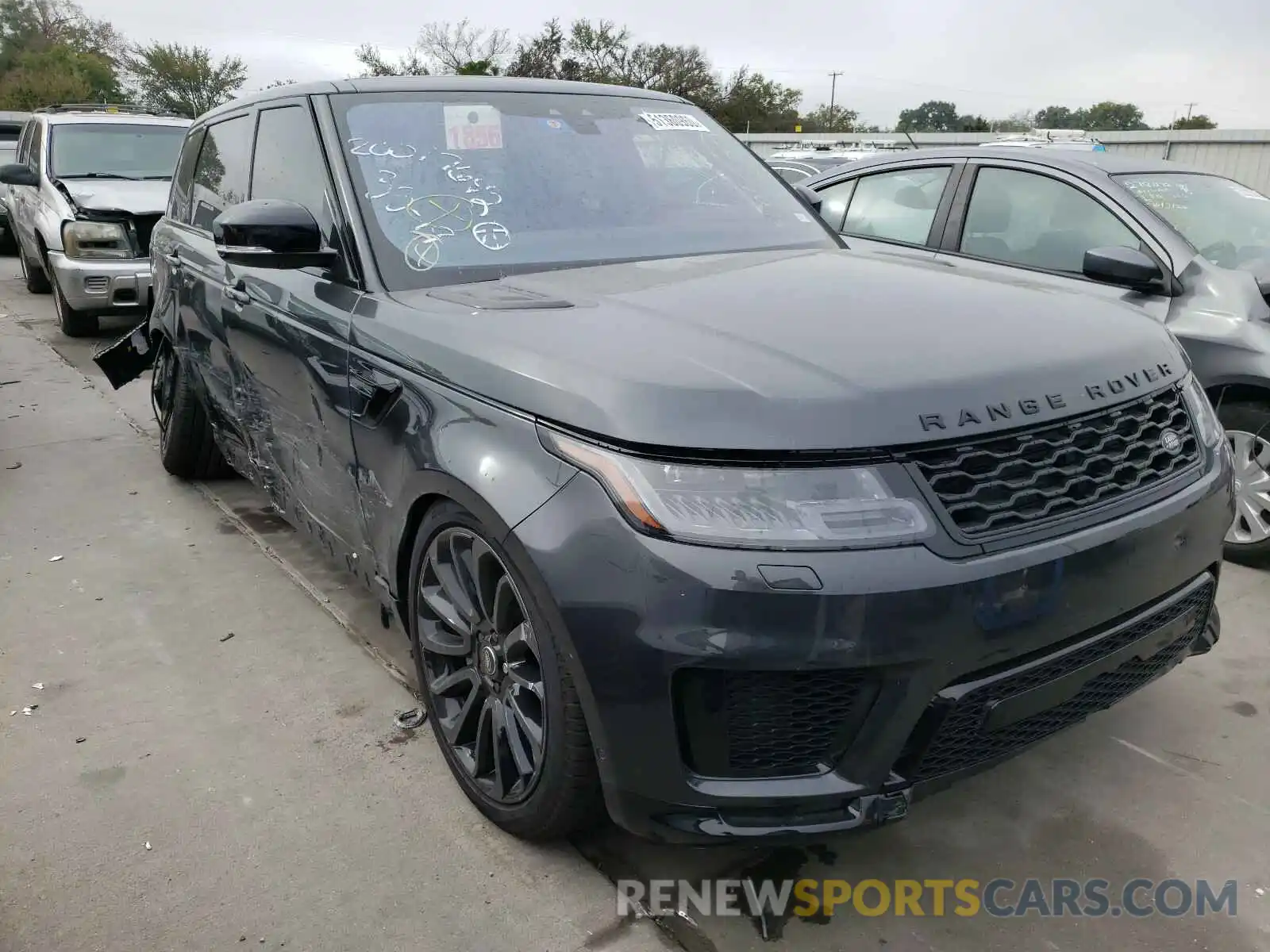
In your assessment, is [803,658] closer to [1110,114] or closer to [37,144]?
[37,144]

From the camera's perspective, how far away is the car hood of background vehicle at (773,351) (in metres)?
1.77

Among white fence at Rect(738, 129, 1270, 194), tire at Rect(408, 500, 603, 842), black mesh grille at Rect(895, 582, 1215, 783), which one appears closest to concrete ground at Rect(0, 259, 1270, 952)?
tire at Rect(408, 500, 603, 842)

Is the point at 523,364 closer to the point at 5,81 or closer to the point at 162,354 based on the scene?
the point at 162,354

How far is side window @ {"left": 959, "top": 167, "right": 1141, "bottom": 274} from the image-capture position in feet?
13.5

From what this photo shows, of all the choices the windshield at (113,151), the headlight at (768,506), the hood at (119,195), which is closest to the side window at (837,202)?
the headlight at (768,506)

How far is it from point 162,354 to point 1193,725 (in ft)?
14.8

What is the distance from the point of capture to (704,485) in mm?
1759

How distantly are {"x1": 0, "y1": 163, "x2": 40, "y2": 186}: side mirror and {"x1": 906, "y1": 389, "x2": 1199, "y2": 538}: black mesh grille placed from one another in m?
9.61

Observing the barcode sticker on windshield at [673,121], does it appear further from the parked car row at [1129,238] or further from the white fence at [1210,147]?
the white fence at [1210,147]

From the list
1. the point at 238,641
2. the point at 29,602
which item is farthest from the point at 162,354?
the point at 238,641

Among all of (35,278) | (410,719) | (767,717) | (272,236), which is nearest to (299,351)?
(272,236)

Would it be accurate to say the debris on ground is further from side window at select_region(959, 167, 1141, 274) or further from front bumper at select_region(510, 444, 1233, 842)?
side window at select_region(959, 167, 1141, 274)

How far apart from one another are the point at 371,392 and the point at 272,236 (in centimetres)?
51

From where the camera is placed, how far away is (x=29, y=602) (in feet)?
12.0
